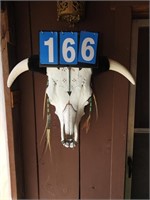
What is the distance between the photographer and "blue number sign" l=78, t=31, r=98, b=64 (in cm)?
76

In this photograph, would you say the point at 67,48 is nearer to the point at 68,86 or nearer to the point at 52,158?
the point at 68,86

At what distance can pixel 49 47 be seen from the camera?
77 cm

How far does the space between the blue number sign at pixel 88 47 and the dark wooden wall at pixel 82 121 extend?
0.20 m

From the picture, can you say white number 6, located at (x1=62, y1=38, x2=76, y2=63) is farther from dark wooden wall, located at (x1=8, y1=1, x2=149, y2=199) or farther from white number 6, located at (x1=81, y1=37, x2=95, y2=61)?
dark wooden wall, located at (x1=8, y1=1, x2=149, y2=199)

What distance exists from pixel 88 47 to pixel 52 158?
651 mm

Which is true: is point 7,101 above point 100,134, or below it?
above

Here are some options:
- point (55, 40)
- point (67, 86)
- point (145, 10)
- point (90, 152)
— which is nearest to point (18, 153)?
point (90, 152)

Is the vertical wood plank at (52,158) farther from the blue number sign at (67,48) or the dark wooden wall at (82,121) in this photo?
the blue number sign at (67,48)

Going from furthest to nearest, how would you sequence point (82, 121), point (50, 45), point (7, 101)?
point (82, 121) → point (7, 101) → point (50, 45)

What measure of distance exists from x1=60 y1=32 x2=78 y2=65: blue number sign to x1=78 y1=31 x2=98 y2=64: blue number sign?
2cm

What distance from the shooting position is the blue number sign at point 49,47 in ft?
2.49

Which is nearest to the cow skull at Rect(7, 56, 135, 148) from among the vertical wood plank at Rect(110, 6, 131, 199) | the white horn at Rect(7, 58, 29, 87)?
the white horn at Rect(7, 58, 29, 87)

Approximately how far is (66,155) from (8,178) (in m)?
0.32

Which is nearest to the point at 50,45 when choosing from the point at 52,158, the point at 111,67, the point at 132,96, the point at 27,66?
the point at 27,66
